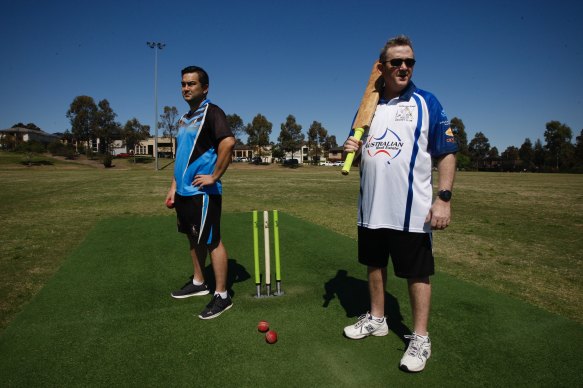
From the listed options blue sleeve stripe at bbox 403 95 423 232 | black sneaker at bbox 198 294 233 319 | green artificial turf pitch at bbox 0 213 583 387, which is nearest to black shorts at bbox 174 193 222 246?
black sneaker at bbox 198 294 233 319

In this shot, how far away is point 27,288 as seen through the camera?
4.30 metres

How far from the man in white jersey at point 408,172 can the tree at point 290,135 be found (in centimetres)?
7049

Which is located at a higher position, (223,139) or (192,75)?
(192,75)

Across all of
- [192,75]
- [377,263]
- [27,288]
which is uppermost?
[192,75]

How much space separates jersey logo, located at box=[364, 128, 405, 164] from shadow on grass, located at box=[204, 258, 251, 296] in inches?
97.1

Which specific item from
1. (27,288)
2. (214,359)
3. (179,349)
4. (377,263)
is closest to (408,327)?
(377,263)

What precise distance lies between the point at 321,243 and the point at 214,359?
4039 millimetres

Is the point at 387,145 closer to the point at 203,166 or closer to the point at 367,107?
the point at 367,107

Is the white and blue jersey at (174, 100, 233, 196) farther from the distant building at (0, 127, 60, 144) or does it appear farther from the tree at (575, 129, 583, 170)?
the distant building at (0, 127, 60, 144)

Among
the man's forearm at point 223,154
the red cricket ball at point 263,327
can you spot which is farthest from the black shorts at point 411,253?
the man's forearm at point 223,154

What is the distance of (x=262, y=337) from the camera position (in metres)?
3.07

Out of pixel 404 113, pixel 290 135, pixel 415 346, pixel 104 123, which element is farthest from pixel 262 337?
pixel 104 123

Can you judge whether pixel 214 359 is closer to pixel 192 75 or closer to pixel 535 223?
pixel 192 75

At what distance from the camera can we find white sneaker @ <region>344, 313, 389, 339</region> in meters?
3.05
